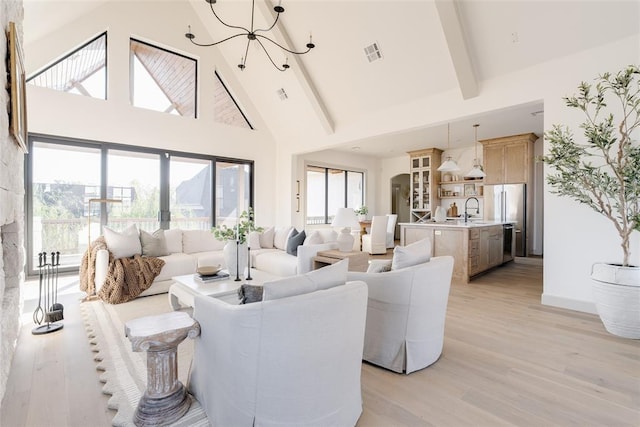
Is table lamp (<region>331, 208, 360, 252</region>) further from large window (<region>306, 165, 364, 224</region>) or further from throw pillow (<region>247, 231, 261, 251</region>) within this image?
large window (<region>306, 165, 364, 224</region>)

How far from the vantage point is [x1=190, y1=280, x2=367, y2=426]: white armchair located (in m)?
1.34

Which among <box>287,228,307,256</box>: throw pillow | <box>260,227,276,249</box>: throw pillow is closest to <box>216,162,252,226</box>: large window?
<box>260,227,276,249</box>: throw pillow

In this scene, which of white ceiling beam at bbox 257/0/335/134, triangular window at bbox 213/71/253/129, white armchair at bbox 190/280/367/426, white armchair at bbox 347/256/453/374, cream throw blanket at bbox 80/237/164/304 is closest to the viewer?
white armchair at bbox 190/280/367/426

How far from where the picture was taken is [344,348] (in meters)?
1.52

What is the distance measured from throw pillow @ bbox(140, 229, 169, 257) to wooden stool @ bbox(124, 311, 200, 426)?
119 inches

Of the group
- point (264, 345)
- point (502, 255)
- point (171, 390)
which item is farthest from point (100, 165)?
point (502, 255)

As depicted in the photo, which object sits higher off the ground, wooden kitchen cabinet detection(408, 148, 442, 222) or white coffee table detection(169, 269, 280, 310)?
wooden kitchen cabinet detection(408, 148, 442, 222)

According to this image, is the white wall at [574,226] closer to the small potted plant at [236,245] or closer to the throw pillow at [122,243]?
the small potted plant at [236,245]

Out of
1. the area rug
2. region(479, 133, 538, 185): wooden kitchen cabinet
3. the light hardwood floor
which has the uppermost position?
region(479, 133, 538, 185): wooden kitchen cabinet

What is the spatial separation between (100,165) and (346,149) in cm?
587

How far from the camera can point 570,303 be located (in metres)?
3.51

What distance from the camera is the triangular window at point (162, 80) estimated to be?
5.66m

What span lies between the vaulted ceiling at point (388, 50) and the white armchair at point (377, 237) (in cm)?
207

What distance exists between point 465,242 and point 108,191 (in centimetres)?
615
